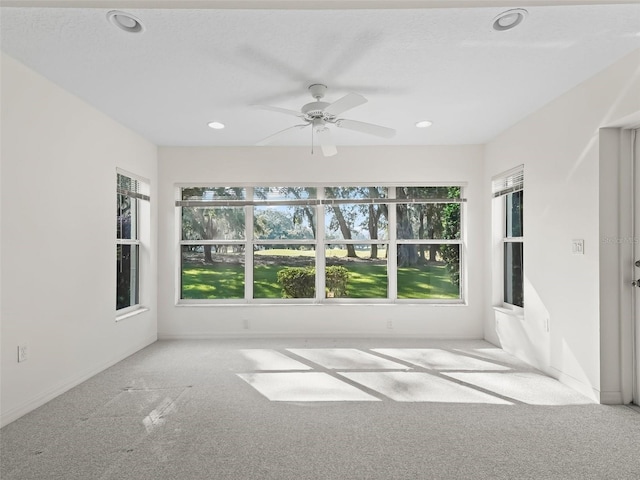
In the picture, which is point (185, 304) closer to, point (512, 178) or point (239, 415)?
point (239, 415)

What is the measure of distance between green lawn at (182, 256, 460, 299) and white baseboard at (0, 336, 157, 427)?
128cm

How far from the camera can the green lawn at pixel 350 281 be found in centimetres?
512

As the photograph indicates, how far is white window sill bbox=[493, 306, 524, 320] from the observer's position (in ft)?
13.4

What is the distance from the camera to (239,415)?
271 cm

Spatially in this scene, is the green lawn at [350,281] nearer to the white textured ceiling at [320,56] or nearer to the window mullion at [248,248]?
the window mullion at [248,248]

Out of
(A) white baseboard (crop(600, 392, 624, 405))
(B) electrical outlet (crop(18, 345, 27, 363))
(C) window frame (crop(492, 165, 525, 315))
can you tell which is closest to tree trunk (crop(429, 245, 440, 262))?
(C) window frame (crop(492, 165, 525, 315))

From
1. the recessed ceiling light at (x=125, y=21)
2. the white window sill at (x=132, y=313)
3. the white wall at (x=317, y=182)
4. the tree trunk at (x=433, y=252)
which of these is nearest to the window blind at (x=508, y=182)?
the white wall at (x=317, y=182)

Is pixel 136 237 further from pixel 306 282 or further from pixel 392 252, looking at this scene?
pixel 392 252

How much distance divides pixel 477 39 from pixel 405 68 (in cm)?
53

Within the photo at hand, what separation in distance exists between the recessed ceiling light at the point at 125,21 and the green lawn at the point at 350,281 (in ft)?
10.7

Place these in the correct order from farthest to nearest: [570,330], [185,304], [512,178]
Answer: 1. [185,304]
2. [512,178]
3. [570,330]

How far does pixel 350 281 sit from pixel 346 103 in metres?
2.91

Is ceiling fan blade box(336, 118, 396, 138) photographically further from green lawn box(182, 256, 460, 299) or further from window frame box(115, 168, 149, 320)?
window frame box(115, 168, 149, 320)

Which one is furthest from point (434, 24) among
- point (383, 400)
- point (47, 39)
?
point (383, 400)
